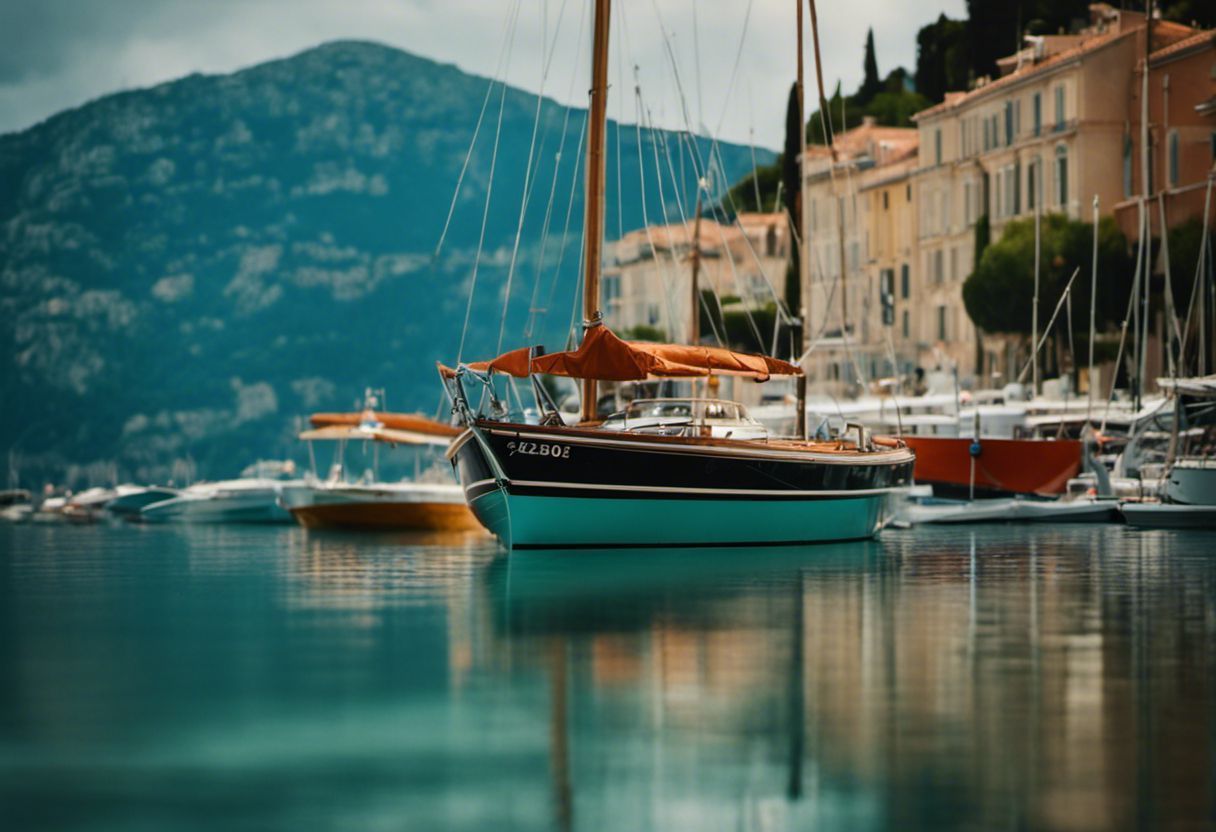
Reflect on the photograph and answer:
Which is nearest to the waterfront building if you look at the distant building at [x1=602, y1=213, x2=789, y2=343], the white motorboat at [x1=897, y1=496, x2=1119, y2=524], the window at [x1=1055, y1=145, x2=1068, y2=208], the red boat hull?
the window at [x1=1055, y1=145, x2=1068, y2=208]

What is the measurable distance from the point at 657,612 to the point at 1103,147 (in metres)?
72.2

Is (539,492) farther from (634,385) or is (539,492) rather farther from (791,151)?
(791,151)

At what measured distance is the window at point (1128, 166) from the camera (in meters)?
86.3

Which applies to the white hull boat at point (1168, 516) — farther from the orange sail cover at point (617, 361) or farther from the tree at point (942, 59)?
the tree at point (942, 59)

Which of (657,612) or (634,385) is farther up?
(634,385)

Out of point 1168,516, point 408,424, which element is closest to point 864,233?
point 408,424

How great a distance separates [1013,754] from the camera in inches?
474

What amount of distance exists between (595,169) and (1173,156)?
5361 centimetres

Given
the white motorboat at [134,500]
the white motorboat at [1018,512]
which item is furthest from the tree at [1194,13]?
the white motorboat at [134,500]

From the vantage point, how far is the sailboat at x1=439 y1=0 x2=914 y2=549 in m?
32.2

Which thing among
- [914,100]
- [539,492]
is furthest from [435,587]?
[914,100]

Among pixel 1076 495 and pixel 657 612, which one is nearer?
pixel 657 612

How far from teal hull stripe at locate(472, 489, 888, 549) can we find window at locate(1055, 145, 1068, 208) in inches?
2300

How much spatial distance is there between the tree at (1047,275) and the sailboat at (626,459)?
4652cm
